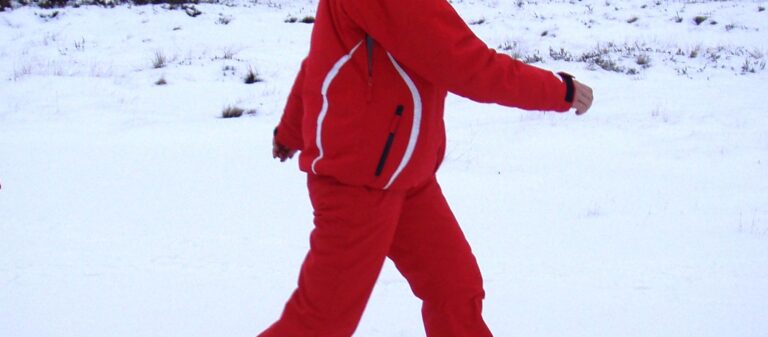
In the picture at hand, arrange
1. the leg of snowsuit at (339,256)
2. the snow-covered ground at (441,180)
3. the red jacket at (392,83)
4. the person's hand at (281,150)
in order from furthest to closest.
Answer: the snow-covered ground at (441,180) < the person's hand at (281,150) < the leg of snowsuit at (339,256) < the red jacket at (392,83)

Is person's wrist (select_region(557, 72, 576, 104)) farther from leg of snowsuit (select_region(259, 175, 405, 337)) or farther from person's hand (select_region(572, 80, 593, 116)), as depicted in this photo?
leg of snowsuit (select_region(259, 175, 405, 337))

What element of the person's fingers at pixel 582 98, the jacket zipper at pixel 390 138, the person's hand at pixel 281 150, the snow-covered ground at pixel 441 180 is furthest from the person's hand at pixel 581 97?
the snow-covered ground at pixel 441 180

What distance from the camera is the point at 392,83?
159 cm

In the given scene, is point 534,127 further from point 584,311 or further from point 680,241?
point 584,311

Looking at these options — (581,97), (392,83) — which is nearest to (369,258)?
(392,83)

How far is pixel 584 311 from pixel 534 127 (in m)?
3.21

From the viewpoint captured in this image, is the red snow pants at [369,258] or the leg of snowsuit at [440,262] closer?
the red snow pants at [369,258]

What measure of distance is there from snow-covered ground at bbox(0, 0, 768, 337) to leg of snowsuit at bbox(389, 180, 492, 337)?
0.70 meters

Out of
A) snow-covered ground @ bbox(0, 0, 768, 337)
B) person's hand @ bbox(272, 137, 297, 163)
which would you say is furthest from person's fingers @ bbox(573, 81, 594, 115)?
snow-covered ground @ bbox(0, 0, 768, 337)

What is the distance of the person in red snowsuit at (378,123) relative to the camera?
5.05 ft

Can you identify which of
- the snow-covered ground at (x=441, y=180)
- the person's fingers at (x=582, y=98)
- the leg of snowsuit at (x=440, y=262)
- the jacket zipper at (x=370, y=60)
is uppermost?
the jacket zipper at (x=370, y=60)

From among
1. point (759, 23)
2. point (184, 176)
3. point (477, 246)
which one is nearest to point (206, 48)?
point (184, 176)

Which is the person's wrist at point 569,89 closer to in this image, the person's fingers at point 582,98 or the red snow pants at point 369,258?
the person's fingers at point 582,98

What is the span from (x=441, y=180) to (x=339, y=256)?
2.86m
